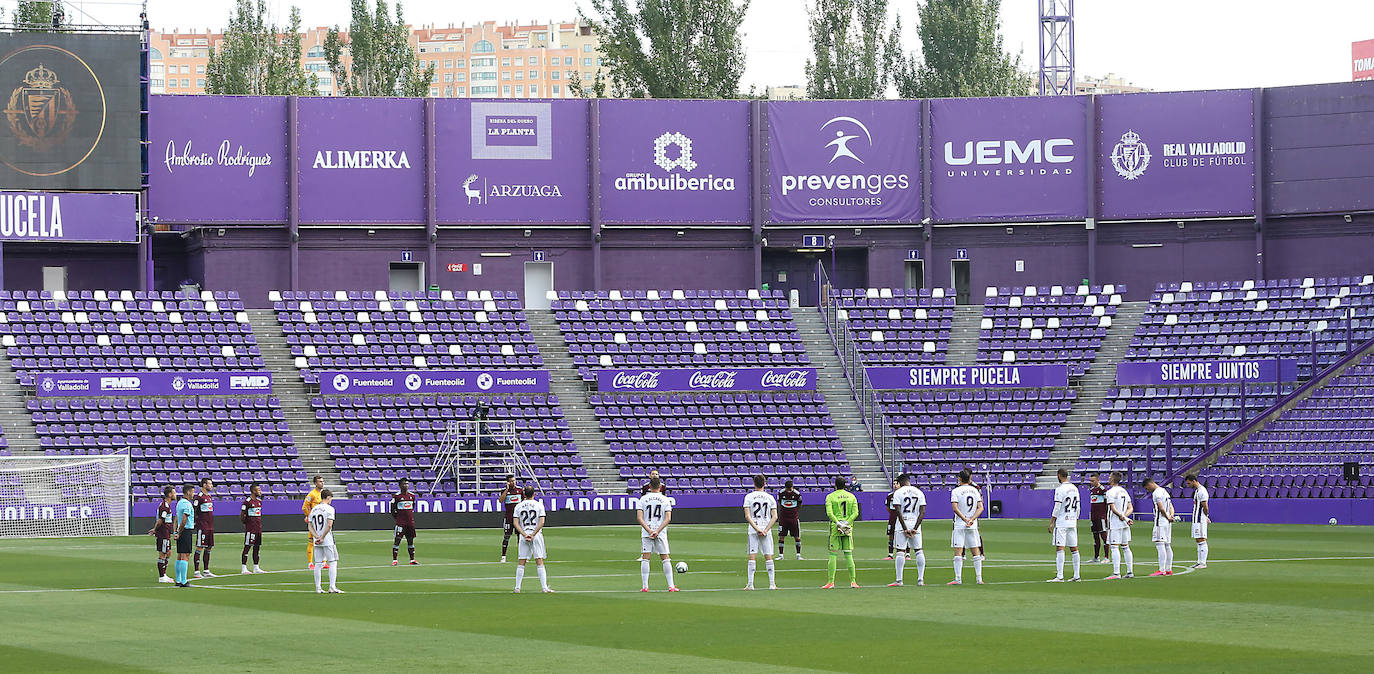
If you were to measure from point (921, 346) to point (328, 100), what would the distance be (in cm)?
2150

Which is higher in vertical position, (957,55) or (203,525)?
(957,55)

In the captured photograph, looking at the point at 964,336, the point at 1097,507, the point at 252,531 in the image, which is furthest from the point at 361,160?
the point at 1097,507

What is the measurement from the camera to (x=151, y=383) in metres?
51.7

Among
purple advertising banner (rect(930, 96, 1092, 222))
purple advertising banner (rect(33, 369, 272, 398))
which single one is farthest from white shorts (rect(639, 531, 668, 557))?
purple advertising banner (rect(930, 96, 1092, 222))

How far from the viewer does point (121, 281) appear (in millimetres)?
58656

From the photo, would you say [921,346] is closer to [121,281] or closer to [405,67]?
[121,281]

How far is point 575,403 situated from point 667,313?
17.9 feet

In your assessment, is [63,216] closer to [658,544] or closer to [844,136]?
[844,136]

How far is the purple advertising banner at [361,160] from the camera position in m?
59.0

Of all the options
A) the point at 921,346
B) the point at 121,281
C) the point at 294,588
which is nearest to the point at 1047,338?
the point at 921,346

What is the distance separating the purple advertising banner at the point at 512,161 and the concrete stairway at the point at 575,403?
378cm

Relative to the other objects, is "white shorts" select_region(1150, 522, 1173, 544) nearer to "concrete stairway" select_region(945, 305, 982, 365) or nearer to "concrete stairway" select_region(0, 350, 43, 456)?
"concrete stairway" select_region(945, 305, 982, 365)

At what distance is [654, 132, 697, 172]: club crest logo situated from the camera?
61.2 m

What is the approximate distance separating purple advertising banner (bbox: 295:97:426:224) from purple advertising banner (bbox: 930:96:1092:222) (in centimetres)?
1794
